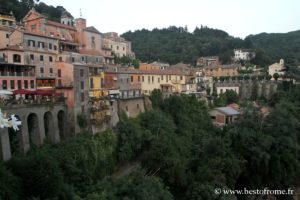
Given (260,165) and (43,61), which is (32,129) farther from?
(260,165)

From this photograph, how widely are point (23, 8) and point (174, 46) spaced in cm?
7618

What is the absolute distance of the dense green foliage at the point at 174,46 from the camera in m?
109

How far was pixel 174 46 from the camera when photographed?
130m

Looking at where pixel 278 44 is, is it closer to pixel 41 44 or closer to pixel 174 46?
pixel 174 46

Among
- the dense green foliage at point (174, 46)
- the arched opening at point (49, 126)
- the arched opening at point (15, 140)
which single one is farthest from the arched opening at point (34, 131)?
the dense green foliage at point (174, 46)

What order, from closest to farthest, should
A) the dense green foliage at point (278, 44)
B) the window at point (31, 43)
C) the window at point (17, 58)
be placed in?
the window at point (17, 58) → the window at point (31, 43) → the dense green foliage at point (278, 44)

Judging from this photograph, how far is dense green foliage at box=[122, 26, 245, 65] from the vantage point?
10895 centimetres

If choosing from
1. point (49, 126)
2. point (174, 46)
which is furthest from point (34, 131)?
point (174, 46)

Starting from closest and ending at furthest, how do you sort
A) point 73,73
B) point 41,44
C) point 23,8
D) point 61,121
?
point 61,121 → point 73,73 → point 41,44 → point 23,8

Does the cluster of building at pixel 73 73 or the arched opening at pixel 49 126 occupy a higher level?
the cluster of building at pixel 73 73

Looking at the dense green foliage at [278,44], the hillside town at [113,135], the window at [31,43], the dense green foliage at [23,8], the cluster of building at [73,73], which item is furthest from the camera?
the dense green foliage at [278,44]

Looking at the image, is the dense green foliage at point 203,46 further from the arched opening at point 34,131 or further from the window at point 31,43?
the arched opening at point 34,131

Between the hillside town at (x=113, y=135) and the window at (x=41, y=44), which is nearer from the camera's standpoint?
the hillside town at (x=113, y=135)

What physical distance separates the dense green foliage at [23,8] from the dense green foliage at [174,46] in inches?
1356
